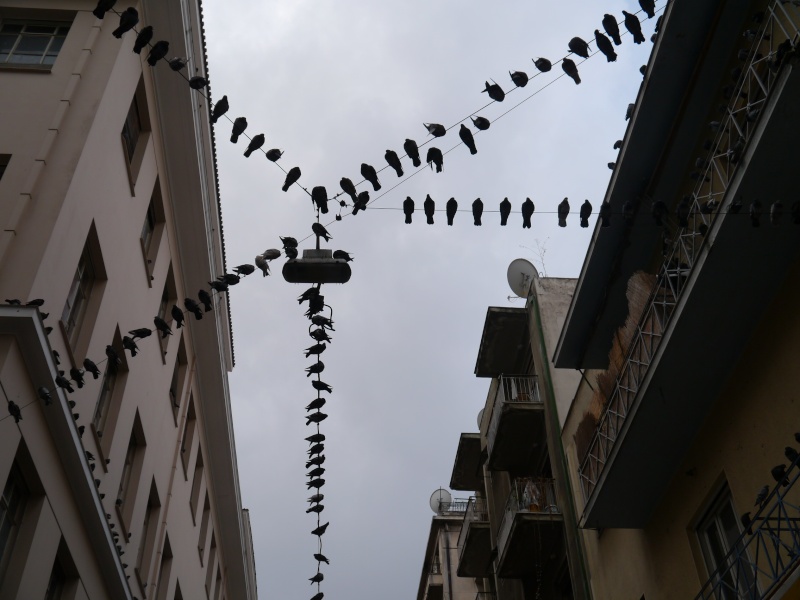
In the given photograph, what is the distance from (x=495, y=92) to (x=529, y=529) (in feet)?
31.2

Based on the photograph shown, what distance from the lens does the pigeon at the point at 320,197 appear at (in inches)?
380

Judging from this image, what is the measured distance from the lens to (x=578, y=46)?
9555mm

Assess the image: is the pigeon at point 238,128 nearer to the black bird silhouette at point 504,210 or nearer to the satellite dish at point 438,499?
the black bird silhouette at point 504,210

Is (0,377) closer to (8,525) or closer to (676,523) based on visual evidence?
(8,525)

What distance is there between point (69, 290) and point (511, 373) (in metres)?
11.7

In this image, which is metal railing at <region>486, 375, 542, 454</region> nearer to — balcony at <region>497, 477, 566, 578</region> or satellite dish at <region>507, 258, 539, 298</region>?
balcony at <region>497, 477, 566, 578</region>

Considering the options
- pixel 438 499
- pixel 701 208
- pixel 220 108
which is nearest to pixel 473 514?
pixel 438 499

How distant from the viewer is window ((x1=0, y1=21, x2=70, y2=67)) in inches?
564

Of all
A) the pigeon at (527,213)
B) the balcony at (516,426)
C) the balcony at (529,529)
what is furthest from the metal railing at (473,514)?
the pigeon at (527,213)

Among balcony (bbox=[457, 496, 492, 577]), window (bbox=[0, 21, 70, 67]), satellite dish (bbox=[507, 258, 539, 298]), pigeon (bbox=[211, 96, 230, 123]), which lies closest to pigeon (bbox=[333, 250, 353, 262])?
pigeon (bbox=[211, 96, 230, 123])

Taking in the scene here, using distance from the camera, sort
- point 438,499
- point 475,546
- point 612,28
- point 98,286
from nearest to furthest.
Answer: point 612,28 → point 98,286 → point 475,546 → point 438,499

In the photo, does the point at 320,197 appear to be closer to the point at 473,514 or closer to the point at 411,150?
the point at 411,150

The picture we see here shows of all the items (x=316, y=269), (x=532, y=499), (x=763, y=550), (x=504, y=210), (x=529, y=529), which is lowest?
(x=763, y=550)

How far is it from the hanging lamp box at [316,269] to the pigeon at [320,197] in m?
0.58
